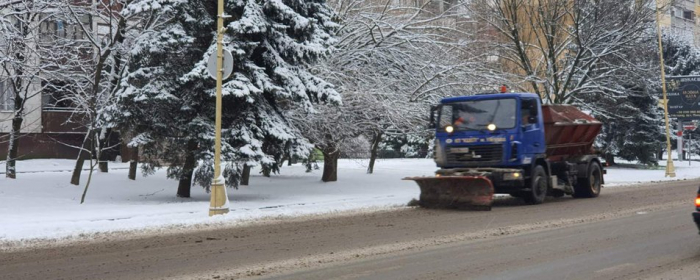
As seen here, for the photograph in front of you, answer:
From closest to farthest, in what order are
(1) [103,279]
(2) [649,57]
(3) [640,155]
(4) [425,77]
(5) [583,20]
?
(1) [103,279] < (4) [425,77] < (5) [583,20] < (2) [649,57] < (3) [640,155]

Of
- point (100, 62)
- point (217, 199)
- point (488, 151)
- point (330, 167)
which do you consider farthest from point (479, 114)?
point (100, 62)

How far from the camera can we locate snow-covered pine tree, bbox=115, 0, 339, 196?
19797 millimetres

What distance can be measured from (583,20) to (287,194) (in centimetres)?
1647

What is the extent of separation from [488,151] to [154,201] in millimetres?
9734

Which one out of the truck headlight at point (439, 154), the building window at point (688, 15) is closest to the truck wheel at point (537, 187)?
the truck headlight at point (439, 154)

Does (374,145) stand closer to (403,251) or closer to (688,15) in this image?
(403,251)

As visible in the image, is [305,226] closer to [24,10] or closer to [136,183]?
[24,10]

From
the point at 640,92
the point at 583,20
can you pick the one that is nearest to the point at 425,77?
the point at 583,20

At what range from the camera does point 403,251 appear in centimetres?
1109

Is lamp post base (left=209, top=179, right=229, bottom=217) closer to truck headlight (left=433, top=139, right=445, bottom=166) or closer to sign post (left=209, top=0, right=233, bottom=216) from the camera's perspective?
sign post (left=209, top=0, right=233, bottom=216)

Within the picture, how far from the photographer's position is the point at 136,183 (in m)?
26.6

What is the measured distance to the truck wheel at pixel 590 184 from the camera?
21.6 metres

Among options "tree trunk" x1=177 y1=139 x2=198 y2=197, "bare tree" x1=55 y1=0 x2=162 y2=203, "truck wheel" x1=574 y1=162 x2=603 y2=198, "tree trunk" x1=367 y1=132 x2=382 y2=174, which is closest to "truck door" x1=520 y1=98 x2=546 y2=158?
"truck wheel" x1=574 y1=162 x2=603 y2=198

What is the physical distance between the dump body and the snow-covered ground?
Result: 170 inches
